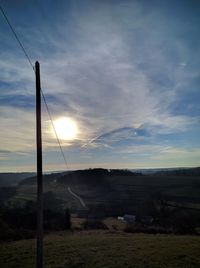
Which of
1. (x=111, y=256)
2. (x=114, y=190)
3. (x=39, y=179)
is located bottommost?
(x=114, y=190)

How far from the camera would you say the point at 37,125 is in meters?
10.8

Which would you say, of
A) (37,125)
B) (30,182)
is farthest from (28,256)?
(30,182)

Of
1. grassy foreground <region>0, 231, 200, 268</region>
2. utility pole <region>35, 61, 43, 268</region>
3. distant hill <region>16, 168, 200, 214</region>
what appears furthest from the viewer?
distant hill <region>16, 168, 200, 214</region>

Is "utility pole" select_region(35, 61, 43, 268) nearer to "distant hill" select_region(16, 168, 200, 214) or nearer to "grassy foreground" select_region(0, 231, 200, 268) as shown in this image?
"grassy foreground" select_region(0, 231, 200, 268)

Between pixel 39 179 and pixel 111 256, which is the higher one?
pixel 39 179

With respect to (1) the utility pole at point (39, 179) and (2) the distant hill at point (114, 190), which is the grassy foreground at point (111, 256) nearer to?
(1) the utility pole at point (39, 179)

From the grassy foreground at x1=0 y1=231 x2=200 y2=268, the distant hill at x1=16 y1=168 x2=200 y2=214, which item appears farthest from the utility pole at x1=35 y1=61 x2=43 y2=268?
the distant hill at x1=16 y1=168 x2=200 y2=214

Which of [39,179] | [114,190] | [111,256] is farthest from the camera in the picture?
[114,190]

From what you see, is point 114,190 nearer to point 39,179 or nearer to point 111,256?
point 111,256

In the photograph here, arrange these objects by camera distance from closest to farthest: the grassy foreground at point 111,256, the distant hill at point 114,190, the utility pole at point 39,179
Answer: the utility pole at point 39,179, the grassy foreground at point 111,256, the distant hill at point 114,190

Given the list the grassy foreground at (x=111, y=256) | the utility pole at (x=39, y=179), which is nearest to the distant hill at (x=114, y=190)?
the grassy foreground at (x=111, y=256)

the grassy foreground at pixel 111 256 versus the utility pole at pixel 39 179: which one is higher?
the utility pole at pixel 39 179

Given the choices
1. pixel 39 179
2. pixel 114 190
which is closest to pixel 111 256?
pixel 39 179

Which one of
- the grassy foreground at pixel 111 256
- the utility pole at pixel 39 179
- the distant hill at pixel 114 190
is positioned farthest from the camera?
the distant hill at pixel 114 190
